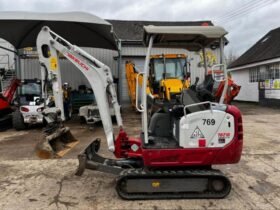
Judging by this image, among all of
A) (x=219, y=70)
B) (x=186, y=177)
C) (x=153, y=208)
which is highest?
(x=219, y=70)

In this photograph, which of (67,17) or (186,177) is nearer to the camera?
(186,177)

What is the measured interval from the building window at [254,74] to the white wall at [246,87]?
0.31m

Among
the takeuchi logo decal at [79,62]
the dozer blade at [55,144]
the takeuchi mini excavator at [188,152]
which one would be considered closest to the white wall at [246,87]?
the dozer blade at [55,144]

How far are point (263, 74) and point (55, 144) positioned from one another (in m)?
18.9

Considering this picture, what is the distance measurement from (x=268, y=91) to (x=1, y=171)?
18.1 m

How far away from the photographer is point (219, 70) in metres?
4.69

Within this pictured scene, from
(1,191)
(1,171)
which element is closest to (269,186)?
(1,191)

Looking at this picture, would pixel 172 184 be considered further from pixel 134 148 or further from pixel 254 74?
pixel 254 74

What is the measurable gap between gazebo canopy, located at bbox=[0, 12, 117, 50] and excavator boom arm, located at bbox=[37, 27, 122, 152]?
5.32 metres

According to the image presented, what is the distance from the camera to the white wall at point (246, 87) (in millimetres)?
22547

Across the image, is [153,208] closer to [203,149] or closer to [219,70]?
[203,149]

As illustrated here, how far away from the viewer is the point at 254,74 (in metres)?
23.0

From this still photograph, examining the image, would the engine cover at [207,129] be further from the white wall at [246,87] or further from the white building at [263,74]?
the white wall at [246,87]

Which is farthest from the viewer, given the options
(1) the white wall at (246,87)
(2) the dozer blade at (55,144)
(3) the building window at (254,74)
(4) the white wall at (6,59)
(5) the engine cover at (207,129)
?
(1) the white wall at (246,87)
